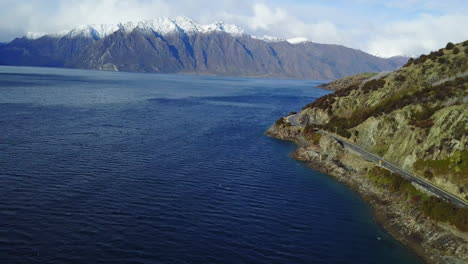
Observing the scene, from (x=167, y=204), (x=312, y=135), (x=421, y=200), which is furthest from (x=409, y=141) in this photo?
(x=167, y=204)

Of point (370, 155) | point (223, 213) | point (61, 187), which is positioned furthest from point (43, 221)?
point (370, 155)

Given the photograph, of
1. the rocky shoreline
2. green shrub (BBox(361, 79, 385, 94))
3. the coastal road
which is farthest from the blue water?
green shrub (BBox(361, 79, 385, 94))

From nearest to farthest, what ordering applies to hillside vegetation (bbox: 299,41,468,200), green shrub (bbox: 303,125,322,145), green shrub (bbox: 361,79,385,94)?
hillside vegetation (bbox: 299,41,468,200)
green shrub (bbox: 303,125,322,145)
green shrub (bbox: 361,79,385,94)

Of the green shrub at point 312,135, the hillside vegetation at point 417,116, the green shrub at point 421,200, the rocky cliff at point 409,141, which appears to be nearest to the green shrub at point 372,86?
the rocky cliff at point 409,141

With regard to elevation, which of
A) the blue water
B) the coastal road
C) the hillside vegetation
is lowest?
the blue water

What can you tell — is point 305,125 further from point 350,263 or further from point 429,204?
point 350,263

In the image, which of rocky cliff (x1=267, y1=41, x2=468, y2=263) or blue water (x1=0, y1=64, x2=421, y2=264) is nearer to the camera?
blue water (x1=0, y1=64, x2=421, y2=264)

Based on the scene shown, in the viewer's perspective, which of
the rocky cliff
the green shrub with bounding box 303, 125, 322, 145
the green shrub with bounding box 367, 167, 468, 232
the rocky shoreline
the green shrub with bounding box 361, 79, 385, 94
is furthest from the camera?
the green shrub with bounding box 361, 79, 385, 94

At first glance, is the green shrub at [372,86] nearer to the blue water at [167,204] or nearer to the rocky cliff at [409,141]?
the rocky cliff at [409,141]

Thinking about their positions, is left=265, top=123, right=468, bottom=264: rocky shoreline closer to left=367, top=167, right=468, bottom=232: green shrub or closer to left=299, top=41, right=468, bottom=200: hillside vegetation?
left=367, top=167, right=468, bottom=232: green shrub
